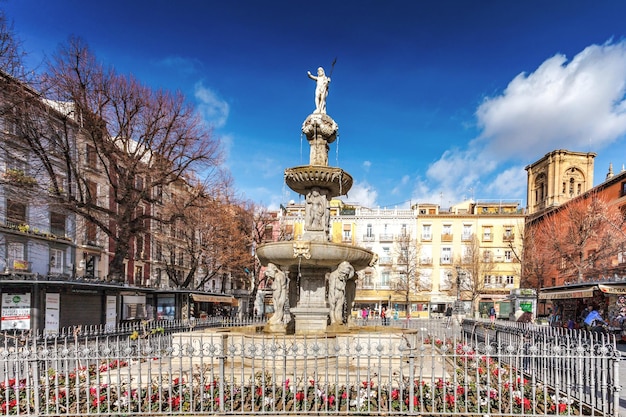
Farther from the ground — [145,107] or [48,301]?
[145,107]

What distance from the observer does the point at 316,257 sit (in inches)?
397

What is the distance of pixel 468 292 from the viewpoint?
160 feet

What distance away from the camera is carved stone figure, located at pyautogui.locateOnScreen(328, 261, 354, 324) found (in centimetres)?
1045

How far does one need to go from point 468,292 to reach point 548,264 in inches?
587

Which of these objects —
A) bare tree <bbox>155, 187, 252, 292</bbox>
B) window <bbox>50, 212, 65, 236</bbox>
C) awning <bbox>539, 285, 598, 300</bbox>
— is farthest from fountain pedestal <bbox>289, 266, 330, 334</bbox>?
window <bbox>50, 212, 65, 236</bbox>

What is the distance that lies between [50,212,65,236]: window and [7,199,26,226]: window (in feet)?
7.06

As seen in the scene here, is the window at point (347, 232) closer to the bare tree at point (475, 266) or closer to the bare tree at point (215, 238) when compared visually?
the bare tree at point (475, 266)

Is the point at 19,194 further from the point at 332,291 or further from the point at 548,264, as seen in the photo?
the point at 548,264

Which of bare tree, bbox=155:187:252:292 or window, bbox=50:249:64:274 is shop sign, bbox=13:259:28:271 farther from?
bare tree, bbox=155:187:252:292

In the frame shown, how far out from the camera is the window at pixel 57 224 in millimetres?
30250

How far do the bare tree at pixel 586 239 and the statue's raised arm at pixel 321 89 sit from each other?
76.0 feet

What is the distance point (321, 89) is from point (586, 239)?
25882 millimetres

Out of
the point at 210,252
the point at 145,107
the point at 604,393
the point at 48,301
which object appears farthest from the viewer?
the point at 210,252

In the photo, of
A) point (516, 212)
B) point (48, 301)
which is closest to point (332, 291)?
point (48, 301)
